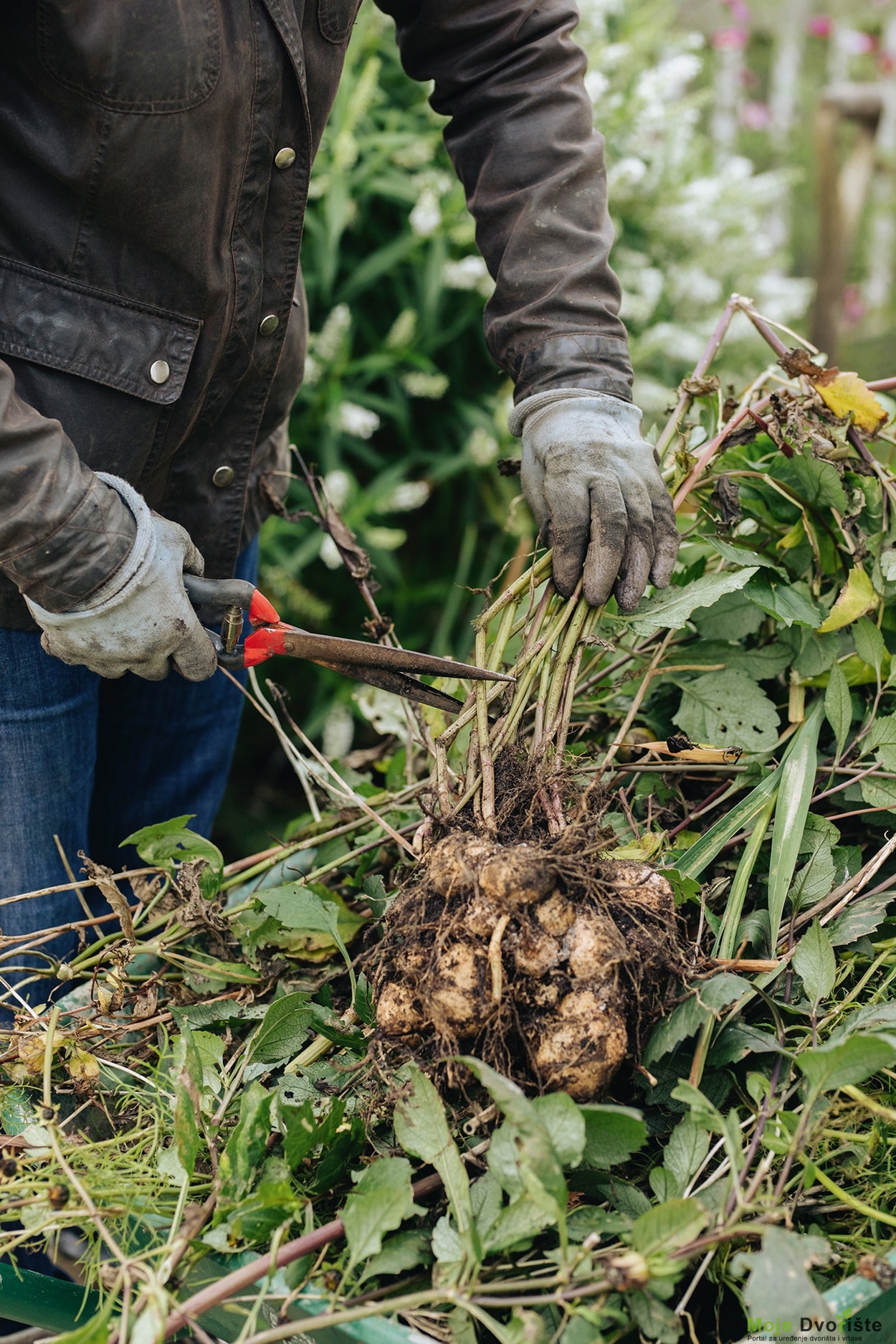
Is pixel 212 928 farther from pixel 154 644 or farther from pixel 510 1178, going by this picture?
pixel 510 1178

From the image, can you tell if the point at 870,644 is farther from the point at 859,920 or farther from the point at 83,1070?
the point at 83,1070

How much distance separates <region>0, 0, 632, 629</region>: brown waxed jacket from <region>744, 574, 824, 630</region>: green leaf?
0.40 meters

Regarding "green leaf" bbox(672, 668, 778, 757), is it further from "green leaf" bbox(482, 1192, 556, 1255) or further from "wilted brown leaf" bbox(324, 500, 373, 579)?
"green leaf" bbox(482, 1192, 556, 1255)

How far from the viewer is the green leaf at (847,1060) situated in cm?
81

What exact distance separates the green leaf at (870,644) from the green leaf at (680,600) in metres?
0.16

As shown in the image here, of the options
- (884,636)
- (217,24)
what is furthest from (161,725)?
(884,636)

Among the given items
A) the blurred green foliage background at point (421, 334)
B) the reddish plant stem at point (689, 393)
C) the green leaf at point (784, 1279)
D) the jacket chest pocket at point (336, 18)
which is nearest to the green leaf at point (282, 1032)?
the green leaf at point (784, 1279)

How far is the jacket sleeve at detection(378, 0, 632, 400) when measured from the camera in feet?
4.85

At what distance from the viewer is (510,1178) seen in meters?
0.85

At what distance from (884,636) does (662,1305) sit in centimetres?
98

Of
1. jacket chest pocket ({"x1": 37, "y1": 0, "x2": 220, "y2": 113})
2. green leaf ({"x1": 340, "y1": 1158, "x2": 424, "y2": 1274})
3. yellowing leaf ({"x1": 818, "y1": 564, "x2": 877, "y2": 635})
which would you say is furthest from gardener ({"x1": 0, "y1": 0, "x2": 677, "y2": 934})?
green leaf ({"x1": 340, "y1": 1158, "x2": 424, "y2": 1274})

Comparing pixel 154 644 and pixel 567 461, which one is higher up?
pixel 567 461

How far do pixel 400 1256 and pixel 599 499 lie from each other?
92cm

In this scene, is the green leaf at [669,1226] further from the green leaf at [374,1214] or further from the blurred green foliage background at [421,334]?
the blurred green foliage background at [421,334]
